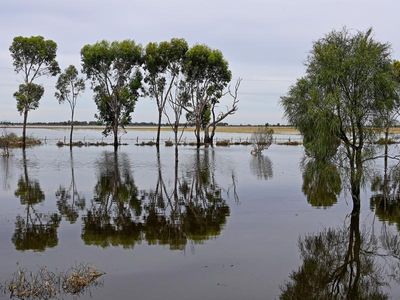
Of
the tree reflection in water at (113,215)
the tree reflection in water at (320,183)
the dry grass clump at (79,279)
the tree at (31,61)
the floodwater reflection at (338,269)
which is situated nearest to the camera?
the dry grass clump at (79,279)

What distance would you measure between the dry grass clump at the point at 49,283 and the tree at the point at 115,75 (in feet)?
182

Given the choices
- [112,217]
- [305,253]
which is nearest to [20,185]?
[112,217]

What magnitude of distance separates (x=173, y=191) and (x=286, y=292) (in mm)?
15909

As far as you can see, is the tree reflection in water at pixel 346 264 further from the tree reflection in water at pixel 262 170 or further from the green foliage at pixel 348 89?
the tree reflection in water at pixel 262 170

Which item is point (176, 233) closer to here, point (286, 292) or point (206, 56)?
point (286, 292)

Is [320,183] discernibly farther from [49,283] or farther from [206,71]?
[206,71]

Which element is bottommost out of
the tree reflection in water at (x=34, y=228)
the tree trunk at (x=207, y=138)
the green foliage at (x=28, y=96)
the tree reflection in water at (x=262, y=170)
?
the tree reflection in water at (x=34, y=228)

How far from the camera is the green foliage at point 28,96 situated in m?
67.1

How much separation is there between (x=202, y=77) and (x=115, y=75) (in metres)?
13.4

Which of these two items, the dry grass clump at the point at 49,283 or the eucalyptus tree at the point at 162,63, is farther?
the eucalyptus tree at the point at 162,63

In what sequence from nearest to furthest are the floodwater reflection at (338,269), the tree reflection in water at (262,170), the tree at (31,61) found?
the floodwater reflection at (338,269) → the tree reflection in water at (262,170) → the tree at (31,61)

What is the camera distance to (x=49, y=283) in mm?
10727

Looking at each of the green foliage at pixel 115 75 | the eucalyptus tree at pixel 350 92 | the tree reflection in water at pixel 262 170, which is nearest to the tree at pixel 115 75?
the green foliage at pixel 115 75

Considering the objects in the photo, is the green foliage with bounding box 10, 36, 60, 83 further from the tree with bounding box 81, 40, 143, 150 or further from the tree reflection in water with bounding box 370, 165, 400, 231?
the tree reflection in water with bounding box 370, 165, 400, 231
